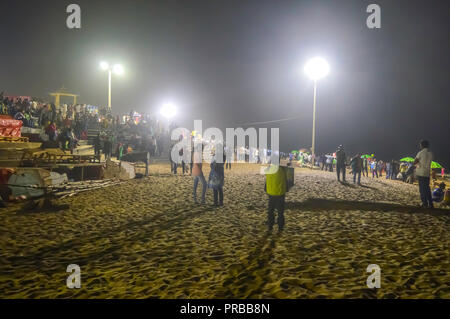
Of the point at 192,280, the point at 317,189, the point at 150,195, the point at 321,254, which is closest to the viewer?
the point at 192,280

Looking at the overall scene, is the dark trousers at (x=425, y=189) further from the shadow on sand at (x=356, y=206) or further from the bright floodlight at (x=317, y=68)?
the bright floodlight at (x=317, y=68)

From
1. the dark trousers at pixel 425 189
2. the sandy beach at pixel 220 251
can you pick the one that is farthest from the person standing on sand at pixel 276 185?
the dark trousers at pixel 425 189

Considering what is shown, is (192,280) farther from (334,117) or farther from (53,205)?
(334,117)

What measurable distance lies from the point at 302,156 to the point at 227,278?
33797 millimetres

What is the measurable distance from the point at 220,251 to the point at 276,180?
7.42 feet

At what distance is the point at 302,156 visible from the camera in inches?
1449

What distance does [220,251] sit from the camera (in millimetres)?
5773

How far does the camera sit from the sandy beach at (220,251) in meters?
4.19

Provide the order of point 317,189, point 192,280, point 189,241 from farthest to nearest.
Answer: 1. point 317,189
2. point 189,241
3. point 192,280

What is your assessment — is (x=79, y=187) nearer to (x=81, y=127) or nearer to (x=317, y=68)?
(x=81, y=127)

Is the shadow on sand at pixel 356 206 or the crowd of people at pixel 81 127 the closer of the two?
the shadow on sand at pixel 356 206

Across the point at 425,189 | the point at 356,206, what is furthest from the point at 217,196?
→ the point at 425,189

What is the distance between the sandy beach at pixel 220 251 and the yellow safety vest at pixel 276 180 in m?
1.04

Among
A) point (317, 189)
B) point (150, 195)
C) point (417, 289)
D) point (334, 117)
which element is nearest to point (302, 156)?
point (317, 189)
